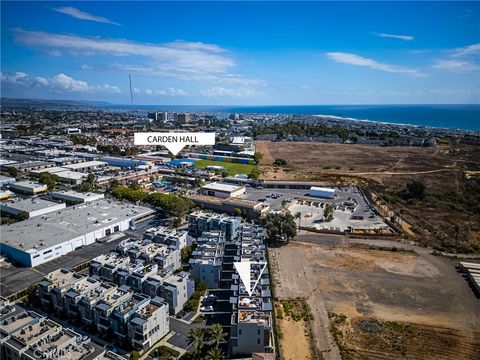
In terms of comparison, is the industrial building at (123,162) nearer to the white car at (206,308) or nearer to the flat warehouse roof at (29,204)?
the flat warehouse roof at (29,204)

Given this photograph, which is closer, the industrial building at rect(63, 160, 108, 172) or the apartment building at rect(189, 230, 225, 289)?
the apartment building at rect(189, 230, 225, 289)

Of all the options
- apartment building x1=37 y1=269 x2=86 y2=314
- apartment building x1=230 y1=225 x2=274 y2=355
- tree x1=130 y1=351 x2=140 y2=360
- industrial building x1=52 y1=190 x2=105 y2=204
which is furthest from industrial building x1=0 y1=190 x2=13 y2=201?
apartment building x1=230 y1=225 x2=274 y2=355

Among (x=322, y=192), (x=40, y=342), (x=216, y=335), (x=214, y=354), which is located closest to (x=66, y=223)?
(x=40, y=342)

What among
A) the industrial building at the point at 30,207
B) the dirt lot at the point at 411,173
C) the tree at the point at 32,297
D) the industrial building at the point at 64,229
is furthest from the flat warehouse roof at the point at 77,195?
the dirt lot at the point at 411,173

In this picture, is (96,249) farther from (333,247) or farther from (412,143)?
(412,143)

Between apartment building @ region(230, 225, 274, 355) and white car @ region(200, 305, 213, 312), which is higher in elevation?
apartment building @ region(230, 225, 274, 355)

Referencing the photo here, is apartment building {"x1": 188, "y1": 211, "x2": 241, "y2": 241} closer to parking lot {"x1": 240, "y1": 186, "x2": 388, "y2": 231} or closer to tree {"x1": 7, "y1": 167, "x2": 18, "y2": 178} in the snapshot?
parking lot {"x1": 240, "y1": 186, "x2": 388, "y2": 231}

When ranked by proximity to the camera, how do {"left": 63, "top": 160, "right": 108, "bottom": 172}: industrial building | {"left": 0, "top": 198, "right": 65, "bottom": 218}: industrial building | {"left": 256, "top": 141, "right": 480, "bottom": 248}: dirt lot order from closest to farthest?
{"left": 0, "top": 198, "right": 65, "bottom": 218}: industrial building
{"left": 256, "top": 141, "right": 480, "bottom": 248}: dirt lot
{"left": 63, "top": 160, "right": 108, "bottom": 172}: industrial building
